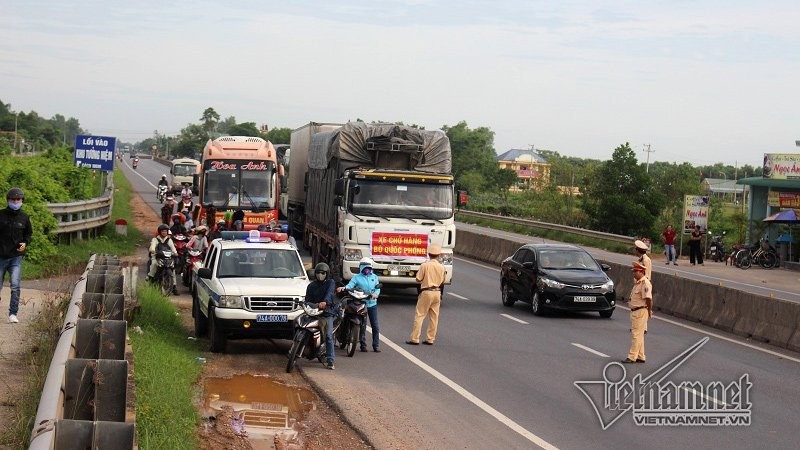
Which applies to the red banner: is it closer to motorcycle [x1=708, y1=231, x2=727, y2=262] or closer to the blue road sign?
the blue road sign

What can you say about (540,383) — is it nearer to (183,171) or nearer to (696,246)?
(696,246)

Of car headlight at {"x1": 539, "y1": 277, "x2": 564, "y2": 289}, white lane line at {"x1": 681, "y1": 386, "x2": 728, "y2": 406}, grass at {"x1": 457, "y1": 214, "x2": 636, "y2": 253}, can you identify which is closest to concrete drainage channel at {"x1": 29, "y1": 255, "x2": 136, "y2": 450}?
white lane line at {"x1": 681, "y1": 386, "x2": 728, "y2": 406}

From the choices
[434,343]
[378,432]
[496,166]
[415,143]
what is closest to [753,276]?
[415,143]

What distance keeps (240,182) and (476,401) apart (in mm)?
21274

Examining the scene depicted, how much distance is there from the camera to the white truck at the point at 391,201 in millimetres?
23812

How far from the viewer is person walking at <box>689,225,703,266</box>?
148ft

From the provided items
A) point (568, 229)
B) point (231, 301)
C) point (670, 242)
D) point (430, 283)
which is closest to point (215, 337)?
point (231, 301)

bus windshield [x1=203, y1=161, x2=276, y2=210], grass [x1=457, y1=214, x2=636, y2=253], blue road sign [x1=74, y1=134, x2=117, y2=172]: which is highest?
blue road sign [x1=74, y1=134, x2=117, y2=172]

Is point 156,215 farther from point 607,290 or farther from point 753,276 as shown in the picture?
point 607,290

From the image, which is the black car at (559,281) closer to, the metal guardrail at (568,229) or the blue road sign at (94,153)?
the blue road sign at (94,153)

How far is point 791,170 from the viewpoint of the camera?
171ft

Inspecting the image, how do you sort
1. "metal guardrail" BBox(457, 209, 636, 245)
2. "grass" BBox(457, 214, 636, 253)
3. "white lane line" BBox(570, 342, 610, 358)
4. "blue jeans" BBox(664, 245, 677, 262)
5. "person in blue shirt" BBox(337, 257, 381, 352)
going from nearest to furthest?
"person in blue shirt" BBox(337, 257, 381, 352) < "white lane line" BBox(570, 342, 610, 358) < "blue jeans" BBox(664, 245, 677, 262) < "grass" BBox(457, 214, 636, 253) < "metal guardrail" BBox(457, 209, 636, 245)

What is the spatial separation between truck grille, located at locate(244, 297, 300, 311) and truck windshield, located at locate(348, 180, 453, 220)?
802 centimetres

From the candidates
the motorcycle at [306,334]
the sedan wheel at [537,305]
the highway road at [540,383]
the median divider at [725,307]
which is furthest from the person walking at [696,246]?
the motorcycle at [306,334]
